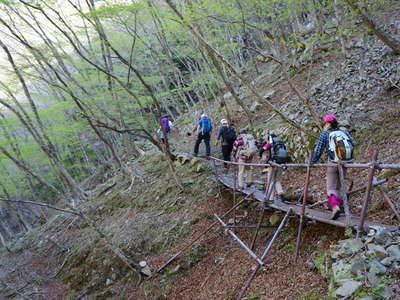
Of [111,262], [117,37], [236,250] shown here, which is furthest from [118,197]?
[117,37]

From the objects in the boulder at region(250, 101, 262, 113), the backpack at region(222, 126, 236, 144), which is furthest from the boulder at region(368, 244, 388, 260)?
the boulder at region(250, 101, 262, 113)

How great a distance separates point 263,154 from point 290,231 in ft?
6.26

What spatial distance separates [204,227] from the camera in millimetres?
8062

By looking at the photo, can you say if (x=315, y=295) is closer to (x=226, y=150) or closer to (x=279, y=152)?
(x=279, y=152)

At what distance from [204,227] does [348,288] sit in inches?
210

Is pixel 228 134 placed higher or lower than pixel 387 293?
higher

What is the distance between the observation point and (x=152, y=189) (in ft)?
36.6

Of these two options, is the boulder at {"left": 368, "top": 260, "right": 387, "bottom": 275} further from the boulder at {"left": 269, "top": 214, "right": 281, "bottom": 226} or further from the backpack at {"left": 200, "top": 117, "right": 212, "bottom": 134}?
the backpack at {"left": 200, "top": 117, "right": 212, "bottom": 134}

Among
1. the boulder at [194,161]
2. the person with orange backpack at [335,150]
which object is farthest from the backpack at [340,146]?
the boulder at [194,161]

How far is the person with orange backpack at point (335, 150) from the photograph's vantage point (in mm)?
4301

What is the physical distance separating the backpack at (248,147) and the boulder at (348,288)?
180 inches

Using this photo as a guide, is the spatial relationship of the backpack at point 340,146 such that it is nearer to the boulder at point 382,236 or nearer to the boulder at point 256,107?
the boulder at point 382,236

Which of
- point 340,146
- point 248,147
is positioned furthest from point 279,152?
point 340,146

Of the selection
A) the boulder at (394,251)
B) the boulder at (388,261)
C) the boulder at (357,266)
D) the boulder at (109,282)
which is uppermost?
the boulder at (394,251)
